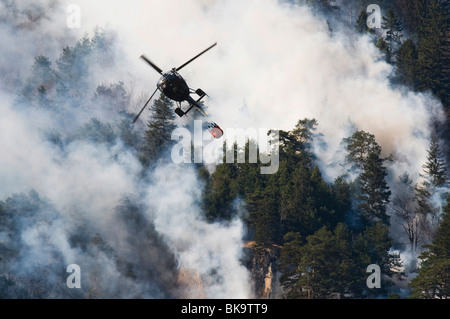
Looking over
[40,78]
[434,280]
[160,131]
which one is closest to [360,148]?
[160,131]

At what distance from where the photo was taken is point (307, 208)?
257 ft

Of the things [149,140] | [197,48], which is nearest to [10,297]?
[149,140]

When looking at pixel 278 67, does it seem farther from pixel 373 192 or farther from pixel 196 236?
pixel 196 236

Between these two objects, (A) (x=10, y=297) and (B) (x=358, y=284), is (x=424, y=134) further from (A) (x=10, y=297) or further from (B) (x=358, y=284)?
(A) (x=10, y=297)

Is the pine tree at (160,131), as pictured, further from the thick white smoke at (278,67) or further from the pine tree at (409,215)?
the pine tree at (409,215)

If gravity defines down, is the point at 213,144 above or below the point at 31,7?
below

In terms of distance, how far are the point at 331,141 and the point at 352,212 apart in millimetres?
16983

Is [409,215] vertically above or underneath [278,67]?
underneath

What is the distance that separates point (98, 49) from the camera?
117562mm

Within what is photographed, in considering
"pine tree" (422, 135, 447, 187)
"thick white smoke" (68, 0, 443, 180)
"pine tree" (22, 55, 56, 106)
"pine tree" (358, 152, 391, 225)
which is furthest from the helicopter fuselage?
"pine tree" (22, 55, 56, 106)

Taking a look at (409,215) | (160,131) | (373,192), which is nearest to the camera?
(373,192)

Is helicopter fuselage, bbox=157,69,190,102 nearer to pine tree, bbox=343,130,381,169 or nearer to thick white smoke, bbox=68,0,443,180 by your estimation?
pine tree, bbox=343,130,381,169

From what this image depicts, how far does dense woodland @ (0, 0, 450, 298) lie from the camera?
70.8 metres

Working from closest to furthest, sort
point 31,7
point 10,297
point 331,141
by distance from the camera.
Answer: point 10,297, point 331,141, point 31,7
